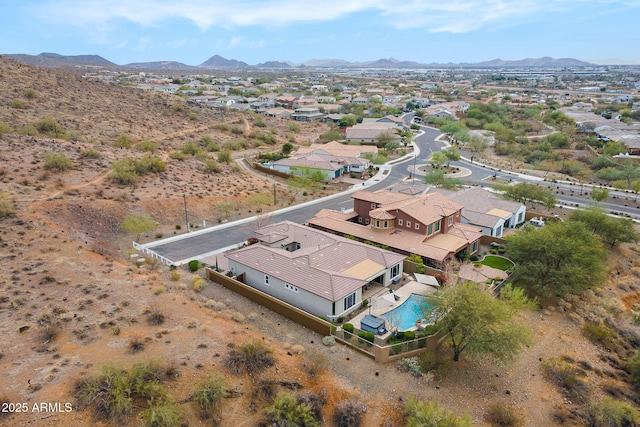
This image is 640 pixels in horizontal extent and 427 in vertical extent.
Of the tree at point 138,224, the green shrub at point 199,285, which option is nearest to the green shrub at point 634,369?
the green shrub at point 199,285

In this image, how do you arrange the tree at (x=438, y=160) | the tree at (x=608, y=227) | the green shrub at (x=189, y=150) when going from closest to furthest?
the tree at (x=608, y=227) < the green shrub at (x=189, y=150) < the tree at (x=438, y=160)

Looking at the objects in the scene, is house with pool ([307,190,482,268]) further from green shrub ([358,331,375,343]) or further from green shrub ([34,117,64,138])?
green shrub ([34,117,64,138])

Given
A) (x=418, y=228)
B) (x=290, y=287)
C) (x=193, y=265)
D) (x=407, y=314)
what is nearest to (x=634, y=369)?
(x=407, y=314)

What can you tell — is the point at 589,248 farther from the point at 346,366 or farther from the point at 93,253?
the point at 93,253

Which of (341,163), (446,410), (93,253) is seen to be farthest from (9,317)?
(341,163)

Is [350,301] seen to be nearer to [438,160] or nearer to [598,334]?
[598,334]

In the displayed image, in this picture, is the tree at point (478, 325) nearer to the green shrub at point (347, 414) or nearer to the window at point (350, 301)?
the window at point (350, 301)
